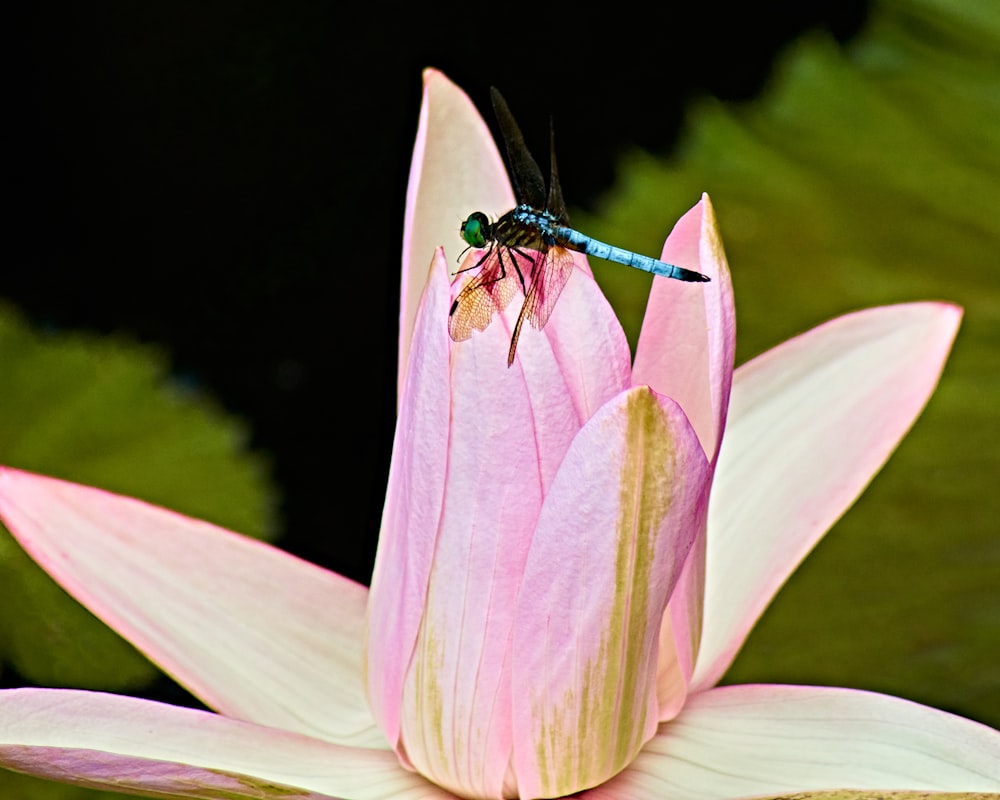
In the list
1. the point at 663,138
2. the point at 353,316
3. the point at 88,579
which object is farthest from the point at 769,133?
the point at 88,579

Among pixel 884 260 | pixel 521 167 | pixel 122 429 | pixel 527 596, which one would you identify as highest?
pixel 521 167

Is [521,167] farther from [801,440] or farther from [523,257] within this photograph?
[801,440]

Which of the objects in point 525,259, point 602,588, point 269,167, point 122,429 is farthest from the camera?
point 269,167

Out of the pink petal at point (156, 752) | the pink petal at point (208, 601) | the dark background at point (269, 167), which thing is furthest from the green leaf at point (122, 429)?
the pink petal at point (156, 752)

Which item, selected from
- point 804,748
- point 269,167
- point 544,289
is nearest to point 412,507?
point 544,289

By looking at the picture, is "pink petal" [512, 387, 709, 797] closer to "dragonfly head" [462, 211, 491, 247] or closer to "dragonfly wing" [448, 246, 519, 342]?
"dragonfly wing" [448, 246, 519, 342]

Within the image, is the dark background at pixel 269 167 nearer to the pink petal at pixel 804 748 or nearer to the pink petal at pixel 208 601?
the pink petal at pixel 208 601

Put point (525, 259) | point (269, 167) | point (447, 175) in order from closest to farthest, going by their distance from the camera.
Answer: point (525, 259) < point (447, 175) < point (269, 167)
